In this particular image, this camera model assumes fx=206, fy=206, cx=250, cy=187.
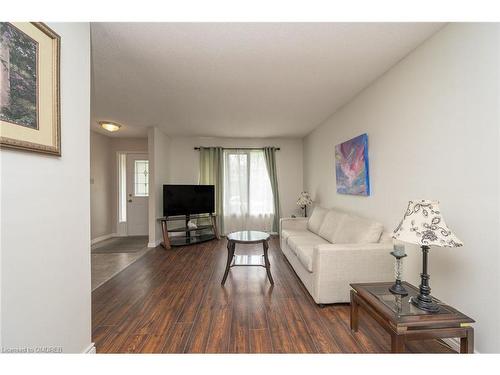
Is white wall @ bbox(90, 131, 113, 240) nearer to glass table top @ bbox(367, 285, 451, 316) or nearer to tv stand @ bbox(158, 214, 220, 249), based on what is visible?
tv stand @ bbox(158, 214, 220, 249)

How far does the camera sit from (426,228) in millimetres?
1240

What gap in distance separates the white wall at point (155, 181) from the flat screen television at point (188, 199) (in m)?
0.18

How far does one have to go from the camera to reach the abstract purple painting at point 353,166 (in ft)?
8.32

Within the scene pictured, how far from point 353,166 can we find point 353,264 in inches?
54.0

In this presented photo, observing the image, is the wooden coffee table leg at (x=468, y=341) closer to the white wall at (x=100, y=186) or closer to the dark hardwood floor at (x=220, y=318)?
the dark hardwood floor at (x=220, y=318)

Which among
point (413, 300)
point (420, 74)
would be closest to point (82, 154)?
point (413, 300)

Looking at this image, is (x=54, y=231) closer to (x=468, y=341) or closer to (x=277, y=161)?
(x=468, y=341)

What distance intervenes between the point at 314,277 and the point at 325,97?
228cm

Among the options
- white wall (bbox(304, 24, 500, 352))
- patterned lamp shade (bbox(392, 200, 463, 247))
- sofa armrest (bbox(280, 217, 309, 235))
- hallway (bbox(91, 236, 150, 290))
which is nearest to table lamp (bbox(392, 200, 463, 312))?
patterned lamp shade (bbox(392, 200, 463, 247))

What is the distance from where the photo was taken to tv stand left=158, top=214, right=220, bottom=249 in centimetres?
414


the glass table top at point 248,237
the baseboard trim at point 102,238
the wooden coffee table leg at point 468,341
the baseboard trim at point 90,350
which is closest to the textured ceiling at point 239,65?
the glass table top at point 248,237

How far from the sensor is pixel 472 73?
1.35 meters

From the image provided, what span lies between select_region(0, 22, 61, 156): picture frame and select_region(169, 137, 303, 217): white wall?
398 centimetres
